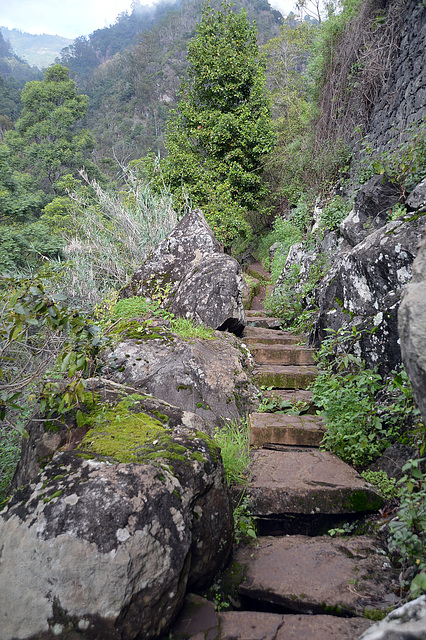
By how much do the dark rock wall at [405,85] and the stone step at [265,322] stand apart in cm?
319

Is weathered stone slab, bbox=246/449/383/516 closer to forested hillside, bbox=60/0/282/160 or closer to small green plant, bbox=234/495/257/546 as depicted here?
small green plant, bbox=234/495/257/546

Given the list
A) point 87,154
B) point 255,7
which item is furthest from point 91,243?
point 255,7

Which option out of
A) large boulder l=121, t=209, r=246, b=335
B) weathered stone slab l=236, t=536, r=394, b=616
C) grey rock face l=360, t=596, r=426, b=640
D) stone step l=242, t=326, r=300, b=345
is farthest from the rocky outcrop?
grey rock face l=360, t=596, r=426, b=640

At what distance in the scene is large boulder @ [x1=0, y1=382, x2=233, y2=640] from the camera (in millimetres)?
1438

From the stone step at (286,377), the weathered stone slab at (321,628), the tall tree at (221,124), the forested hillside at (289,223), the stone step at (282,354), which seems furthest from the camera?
the tall tree at (221,124)

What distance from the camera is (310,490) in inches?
97.8

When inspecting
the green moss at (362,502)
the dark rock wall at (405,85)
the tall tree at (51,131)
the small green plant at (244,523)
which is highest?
the tall tree at (51,131)

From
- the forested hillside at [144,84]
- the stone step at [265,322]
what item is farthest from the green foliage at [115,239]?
the forested hillside at [144,84]

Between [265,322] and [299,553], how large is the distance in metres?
4.67

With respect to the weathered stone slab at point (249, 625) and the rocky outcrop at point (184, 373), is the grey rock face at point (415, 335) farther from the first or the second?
the rocky outcrop at point (184, 373)

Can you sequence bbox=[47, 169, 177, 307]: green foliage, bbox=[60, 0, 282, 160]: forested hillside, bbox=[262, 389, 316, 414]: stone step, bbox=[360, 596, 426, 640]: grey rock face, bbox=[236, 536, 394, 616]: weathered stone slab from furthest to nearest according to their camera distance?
bbox=[60, 0, 282, 160]: forested hillside
bbox=[47, 169, 177, 307]: green foliage
bbox=[262, 389, 316, 414]: stone step
bbox=[236, 536, 394, 616]: weathered stone slab
bbox=[360, 596, 426, 640]: grey rock face

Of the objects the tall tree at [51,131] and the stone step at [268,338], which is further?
the tall tree at [51,131]

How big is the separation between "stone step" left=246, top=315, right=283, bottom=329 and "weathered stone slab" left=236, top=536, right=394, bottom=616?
4339 mm

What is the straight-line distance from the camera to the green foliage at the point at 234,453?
2.74 metres
